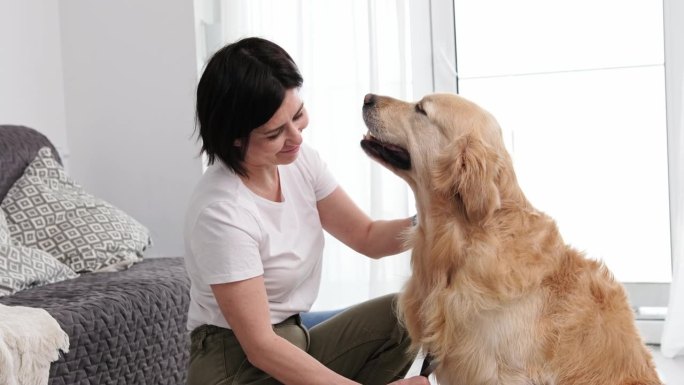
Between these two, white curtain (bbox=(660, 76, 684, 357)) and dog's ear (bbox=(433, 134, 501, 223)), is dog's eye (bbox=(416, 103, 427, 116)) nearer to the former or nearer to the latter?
dog's ear (bbox=(433, 134, 501, 223))

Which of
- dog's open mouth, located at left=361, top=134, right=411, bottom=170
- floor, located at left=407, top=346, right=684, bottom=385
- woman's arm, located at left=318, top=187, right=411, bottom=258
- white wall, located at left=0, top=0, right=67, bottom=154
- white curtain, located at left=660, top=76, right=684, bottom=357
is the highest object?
white wall, located at left=0, top=0, right=67, bottom=154

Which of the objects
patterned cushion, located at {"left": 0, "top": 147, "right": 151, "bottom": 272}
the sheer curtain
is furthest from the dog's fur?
the sheer curtain

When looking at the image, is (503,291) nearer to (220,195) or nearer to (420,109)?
(420,109)

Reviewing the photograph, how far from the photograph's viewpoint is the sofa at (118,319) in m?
2.36

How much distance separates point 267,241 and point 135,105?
Answer: 7.02ft

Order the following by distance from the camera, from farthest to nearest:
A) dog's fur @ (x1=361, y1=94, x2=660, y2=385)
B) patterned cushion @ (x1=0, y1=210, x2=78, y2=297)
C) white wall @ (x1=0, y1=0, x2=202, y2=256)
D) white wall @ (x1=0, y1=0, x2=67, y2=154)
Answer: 1. white wall @ (x1=0, y1=0, x2=202, y2=256)
2. white wall @ (x1=0, y1=0, x2=67, y2=154)
3. patterned cushion @ (x1=0, y1=210, x2=78, y2=297)
4. dog's fur @ (x1=361, y1=94, x2=660, y2=385)

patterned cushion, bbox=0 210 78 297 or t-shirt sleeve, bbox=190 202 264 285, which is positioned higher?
t-shirt sleeve, bbox=190 202 264 285

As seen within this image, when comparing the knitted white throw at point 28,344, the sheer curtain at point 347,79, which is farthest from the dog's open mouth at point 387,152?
the sheer curtain at point 347,79

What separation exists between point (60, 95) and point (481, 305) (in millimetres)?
2791

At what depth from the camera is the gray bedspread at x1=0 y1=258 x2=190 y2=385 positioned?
236 cm

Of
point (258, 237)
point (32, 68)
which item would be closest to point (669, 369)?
point (258, 237)

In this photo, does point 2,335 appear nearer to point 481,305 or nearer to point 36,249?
point 36,249

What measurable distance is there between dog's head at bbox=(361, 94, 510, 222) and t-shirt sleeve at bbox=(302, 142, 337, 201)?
239mm

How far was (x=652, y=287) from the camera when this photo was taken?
11.8ft
